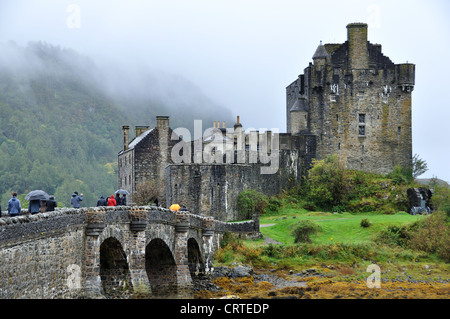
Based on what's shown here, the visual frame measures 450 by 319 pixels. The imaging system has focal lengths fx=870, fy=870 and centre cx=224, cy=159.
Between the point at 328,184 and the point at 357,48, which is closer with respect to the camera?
the point at 328,184

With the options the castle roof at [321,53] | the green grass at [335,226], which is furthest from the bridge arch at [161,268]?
the castle roof at [321,53]

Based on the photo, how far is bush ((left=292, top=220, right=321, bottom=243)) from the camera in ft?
194

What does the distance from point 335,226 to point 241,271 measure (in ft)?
42.5

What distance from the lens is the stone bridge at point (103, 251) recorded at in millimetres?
27484

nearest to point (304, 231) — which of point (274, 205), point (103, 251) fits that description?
point (274, 205)

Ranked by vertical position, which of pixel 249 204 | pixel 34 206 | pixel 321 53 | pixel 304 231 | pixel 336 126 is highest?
pixel 321 53

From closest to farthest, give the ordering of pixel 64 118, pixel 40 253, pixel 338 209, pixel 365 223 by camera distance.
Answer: pixel 40 253 < pixel 365 223 < pixel 338 209 < pixel 64 118

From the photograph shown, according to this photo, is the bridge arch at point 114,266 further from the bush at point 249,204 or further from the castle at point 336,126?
the castle at point 336,126

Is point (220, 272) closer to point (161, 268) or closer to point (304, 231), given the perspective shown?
point (161, 268)

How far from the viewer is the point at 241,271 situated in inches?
2047

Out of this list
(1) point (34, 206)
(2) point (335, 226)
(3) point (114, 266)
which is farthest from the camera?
(2) point (335, 226)

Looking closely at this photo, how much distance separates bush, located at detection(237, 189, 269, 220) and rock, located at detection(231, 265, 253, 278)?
54.6 feet
